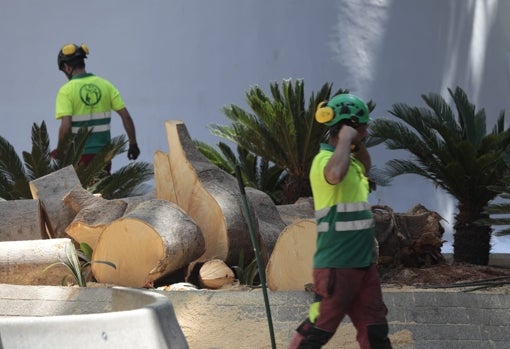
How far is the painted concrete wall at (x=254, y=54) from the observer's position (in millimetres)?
11750

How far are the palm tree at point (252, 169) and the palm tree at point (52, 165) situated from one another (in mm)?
1206

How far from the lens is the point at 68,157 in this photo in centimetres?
976

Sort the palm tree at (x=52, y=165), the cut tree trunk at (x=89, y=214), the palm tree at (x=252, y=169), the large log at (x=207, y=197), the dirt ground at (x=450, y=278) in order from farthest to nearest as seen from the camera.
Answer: the palm tree at (x=252, y=169), the palm tree at (x=52, y=165), the cut tree trunk at (x=89, y=214), the large log at (x=207, y=197), the dirt ground at (x=450, y=278)

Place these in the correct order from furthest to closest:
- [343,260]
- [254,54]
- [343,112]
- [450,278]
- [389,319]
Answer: [254,54] < [450,278] < [389,319] < [343,112] < [343,260]

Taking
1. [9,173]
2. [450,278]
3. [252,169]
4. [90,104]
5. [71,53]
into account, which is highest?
[71,53]

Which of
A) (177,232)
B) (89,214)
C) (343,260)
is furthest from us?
(89,214)

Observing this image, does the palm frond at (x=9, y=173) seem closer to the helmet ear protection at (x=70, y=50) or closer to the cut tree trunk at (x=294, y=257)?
the helmet ear protection at (x=70, y=50)

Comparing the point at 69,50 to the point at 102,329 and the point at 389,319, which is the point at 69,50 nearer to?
the point at 389,319

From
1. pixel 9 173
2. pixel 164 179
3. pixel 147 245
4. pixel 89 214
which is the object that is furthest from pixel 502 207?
pixel 9 173

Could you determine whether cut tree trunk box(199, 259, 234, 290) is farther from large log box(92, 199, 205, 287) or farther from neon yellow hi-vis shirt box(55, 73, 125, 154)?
neon yellow hi-vis shirt box(55, 73, 125, 154)

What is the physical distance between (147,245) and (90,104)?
2.81 meters

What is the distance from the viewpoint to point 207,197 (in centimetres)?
788

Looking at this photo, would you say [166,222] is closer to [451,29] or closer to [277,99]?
[277,99]

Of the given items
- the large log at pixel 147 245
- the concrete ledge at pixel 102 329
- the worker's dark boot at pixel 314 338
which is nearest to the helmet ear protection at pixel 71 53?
the large log at pixel 147 245
